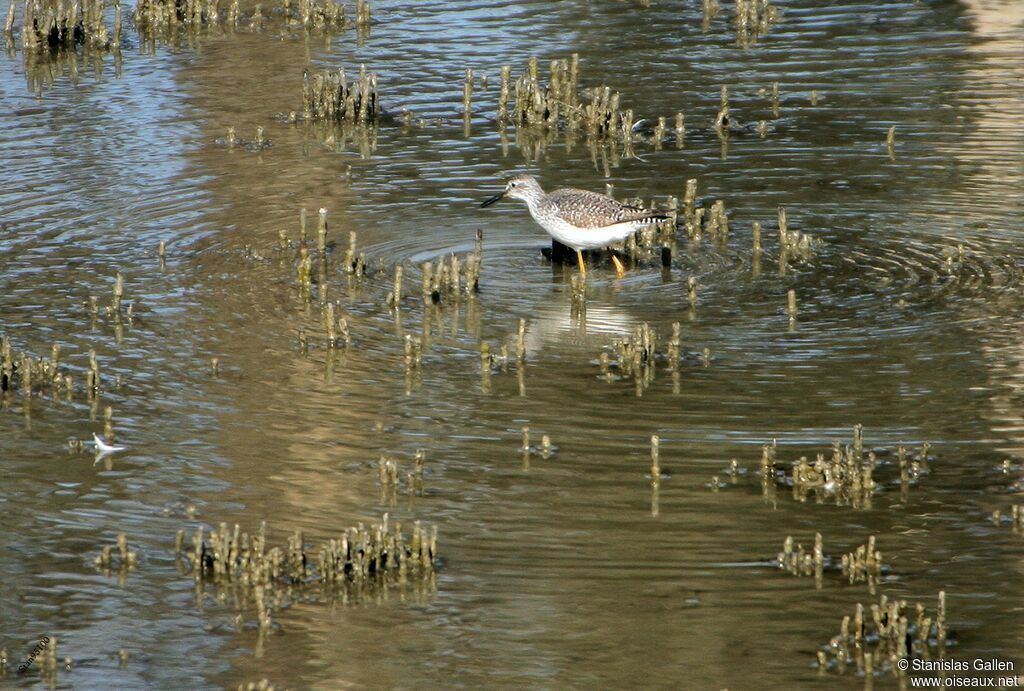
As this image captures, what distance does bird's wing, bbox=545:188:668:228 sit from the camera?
12.2 metres

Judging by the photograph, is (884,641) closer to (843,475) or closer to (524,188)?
(843,475)

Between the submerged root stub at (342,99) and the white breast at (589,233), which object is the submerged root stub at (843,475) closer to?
the white breast at (589,233)

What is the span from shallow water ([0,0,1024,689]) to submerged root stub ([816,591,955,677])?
0.14m

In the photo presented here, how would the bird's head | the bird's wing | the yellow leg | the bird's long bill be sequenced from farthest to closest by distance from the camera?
the bird's long bill
the bird's head
the yellow leg
the bird's wing

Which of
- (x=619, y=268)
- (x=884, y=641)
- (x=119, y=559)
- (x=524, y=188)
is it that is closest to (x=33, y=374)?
(x=119, y=559)

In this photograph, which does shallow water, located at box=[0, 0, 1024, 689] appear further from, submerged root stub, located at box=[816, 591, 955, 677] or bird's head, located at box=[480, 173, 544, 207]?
bird's head, located at box=[480, 173, 544, 207]

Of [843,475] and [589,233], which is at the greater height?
[589,233]

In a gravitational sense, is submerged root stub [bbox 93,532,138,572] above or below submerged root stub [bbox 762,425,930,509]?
below

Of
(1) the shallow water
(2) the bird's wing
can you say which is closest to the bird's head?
(1) the shallow water

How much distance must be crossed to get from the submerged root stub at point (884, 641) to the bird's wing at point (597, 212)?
5469mm

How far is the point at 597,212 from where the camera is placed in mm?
12250

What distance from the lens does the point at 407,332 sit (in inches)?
445

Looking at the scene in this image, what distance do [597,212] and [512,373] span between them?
220 cm

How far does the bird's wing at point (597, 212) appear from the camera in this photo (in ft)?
40.0
